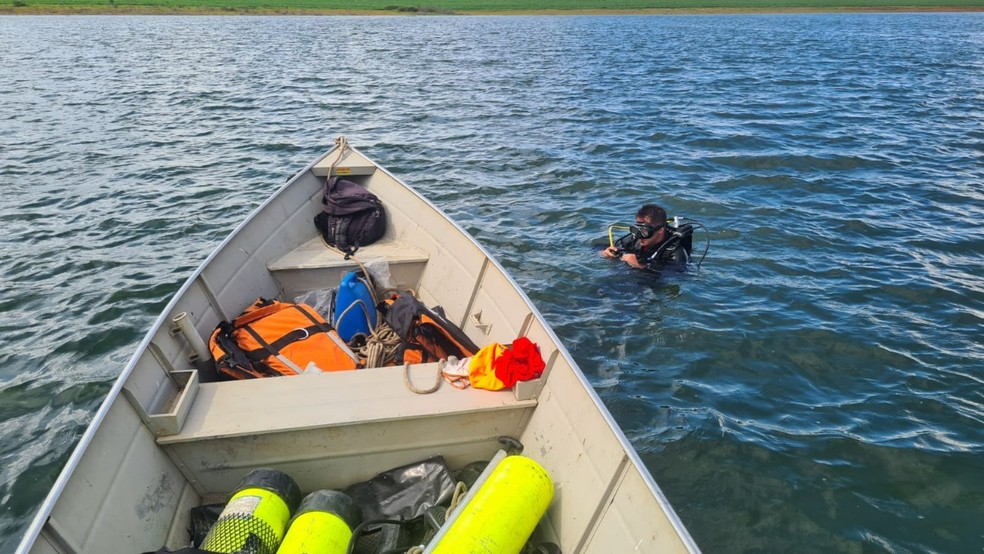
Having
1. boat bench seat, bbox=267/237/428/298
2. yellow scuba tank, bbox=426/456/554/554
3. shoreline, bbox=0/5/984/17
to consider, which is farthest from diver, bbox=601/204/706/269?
shoreline, bbox=0/5/984/17

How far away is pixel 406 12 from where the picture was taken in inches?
3268

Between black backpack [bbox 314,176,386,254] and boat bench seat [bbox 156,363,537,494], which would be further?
black backpack [bbox 314,176,386,254]

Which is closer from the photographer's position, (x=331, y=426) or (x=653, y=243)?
(x=331, y=426)

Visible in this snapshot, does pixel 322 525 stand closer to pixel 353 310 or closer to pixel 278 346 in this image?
pixel 278 346

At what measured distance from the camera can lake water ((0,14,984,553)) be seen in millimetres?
5664

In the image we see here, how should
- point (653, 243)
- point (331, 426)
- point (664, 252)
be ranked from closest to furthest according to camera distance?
point (331, 426) → point (653, 243) → point (664, 252)

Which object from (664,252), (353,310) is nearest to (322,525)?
(353,310)

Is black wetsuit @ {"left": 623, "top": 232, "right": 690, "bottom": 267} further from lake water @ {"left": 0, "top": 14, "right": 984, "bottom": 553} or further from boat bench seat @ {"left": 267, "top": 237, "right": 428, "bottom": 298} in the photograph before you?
boat bench seat @ {"left": 267, "top": 237, "right": 428, "bottom": 298}

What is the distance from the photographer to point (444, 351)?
5598 millimetres

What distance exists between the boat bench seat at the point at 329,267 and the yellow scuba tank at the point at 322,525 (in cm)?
381

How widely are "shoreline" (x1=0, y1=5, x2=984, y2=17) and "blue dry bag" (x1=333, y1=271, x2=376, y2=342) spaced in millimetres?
78655

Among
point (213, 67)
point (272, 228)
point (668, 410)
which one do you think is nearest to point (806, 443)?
point (668, 410)

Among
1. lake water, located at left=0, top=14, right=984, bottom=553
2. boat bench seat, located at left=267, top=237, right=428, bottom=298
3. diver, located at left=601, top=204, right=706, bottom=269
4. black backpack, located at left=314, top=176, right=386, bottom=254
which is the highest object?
black backpack, located at left=314, top=176, right=386, bottom=254

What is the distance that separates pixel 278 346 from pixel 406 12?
87.2 metres
